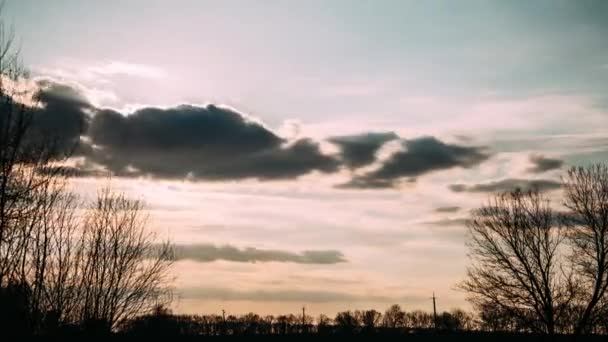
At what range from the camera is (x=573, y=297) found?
3100 centimetres

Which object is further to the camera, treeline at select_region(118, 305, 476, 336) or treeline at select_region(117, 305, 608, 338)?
treeline at select_region(118, 305, 476, 336)

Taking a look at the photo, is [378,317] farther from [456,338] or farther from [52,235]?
[52,235]

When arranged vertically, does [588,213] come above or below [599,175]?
below

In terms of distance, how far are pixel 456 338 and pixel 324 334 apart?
57.7ft

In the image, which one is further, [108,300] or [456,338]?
[456,338]

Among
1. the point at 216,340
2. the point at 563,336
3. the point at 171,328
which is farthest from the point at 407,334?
the point at 563,336

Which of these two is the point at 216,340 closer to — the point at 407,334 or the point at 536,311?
the point at 407,334

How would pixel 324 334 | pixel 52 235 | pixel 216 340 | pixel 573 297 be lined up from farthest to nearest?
1. pixel 324 334
2. pixel 216 340
3. pixel 573 297
4. pixel 52 235

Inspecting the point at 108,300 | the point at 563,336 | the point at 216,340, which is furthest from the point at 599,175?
the point at 216,340

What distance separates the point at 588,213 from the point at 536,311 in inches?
246

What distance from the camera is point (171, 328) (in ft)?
229

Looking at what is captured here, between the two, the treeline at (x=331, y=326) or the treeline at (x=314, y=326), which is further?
the treeline at (x=314, y=326)

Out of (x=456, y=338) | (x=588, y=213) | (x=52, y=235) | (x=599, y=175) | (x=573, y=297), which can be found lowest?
(x=456, y=338)

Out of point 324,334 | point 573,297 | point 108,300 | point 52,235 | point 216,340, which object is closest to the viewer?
point 52,235
